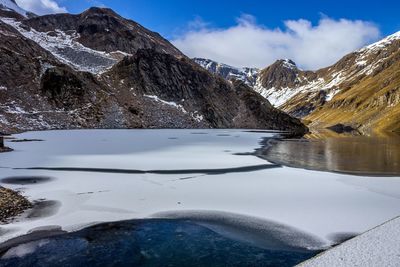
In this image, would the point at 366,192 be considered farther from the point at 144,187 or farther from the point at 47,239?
the point at 47,239

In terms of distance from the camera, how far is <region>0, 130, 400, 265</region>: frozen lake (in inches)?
576

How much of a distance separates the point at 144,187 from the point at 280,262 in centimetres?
1182

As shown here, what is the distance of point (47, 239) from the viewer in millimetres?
13531

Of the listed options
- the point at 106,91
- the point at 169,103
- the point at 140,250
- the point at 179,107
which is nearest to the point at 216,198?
the point at 140,250

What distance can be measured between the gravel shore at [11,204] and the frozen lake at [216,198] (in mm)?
757

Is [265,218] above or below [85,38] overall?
below

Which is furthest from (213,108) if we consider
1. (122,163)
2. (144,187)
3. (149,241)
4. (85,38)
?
(149,241)

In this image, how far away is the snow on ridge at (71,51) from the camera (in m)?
140

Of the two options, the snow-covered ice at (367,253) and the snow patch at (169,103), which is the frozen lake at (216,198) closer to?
the snow-covered ice at (367,253)

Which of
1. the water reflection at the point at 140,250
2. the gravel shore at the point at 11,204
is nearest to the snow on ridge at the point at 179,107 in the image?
the gravel shore at the point at 11,204

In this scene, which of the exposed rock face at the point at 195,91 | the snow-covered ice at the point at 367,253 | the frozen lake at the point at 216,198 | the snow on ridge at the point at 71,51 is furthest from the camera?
the snow on ridge at the point at 71,51

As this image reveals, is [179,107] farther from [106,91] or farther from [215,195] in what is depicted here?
[215,195]

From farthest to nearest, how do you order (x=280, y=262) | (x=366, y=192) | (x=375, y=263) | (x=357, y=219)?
(x=366, y=192) → (x=357, y=219) → (x=280, y=262) → (x=375, y=263)

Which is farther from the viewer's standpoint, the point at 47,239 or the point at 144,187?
the point at 144,187
